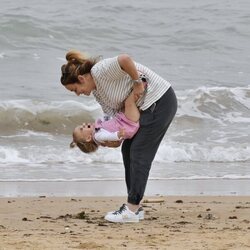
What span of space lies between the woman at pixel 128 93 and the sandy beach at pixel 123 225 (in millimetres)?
281

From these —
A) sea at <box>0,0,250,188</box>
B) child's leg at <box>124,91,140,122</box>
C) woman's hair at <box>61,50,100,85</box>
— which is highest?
woman's hair at <box>61,50,100,85</box>

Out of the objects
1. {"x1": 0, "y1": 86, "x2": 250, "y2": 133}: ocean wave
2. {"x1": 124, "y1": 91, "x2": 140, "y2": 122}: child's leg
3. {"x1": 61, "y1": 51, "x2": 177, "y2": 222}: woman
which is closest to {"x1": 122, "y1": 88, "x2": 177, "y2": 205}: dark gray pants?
{"x1": 61, "y1": 51, "x2": 177, "y2": 222}: woman

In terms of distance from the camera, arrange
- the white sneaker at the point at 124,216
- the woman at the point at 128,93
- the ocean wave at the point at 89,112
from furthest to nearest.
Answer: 1. the ocean wave at the point at 89,112
2. the white sneaker at the point at 124,216
3. the woman at the point at 128,93

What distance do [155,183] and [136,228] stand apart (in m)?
3.31

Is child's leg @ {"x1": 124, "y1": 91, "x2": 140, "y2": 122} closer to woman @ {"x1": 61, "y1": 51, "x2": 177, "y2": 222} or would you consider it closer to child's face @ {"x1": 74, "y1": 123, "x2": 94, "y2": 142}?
woman @ {"x1": 61, "y1": 51, "x2": 177, "y2": 222}

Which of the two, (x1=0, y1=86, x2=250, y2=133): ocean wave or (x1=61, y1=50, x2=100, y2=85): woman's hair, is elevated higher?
(x1=61, y1=50, x2=100, y2=85): woman's hair

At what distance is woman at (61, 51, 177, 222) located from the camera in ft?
17.9

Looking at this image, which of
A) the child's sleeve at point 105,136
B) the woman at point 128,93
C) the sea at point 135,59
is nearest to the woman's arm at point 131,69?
the woman at point 128,93

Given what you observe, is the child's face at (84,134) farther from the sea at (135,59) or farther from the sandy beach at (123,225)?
the sea at (135,59)

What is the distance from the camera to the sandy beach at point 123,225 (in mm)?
4773

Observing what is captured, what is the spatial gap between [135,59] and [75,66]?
41.5 feet

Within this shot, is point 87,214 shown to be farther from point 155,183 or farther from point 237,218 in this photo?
point 155,183

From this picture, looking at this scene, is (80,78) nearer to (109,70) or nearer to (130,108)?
(109,70)

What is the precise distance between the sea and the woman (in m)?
3.20
